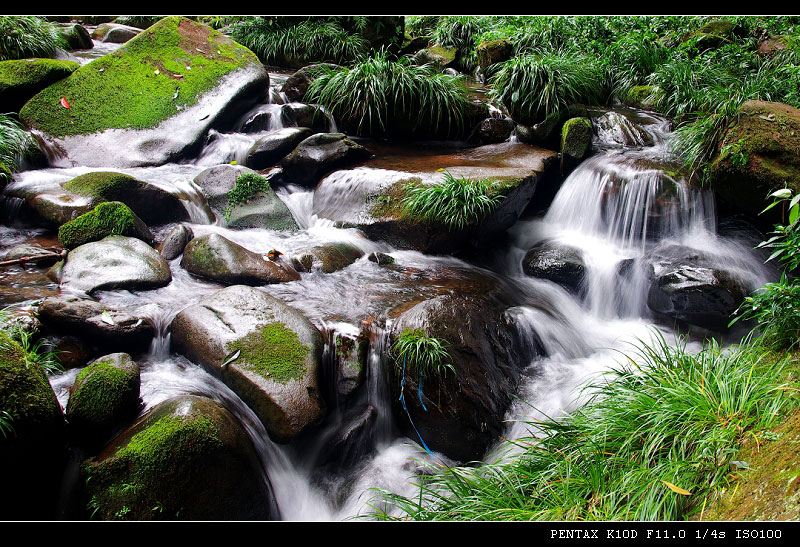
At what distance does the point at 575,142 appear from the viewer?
6.23 metres

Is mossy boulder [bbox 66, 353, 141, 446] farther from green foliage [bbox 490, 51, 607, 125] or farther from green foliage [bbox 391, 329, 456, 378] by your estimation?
green foliage [bbox 490, 51, 607, 125]

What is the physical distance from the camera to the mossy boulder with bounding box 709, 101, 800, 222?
4340mm

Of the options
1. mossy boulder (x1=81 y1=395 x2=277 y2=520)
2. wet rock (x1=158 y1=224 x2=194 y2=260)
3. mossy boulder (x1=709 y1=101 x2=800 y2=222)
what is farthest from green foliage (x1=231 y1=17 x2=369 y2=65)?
mossy boulder (x1=81 y1=395 x2=277 y2=520)

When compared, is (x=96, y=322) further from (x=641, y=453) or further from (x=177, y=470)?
(x=641, y=453)

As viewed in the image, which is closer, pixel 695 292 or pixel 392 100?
pixel 695 292

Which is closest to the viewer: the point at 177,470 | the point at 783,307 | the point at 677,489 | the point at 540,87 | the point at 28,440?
the point at 677,489

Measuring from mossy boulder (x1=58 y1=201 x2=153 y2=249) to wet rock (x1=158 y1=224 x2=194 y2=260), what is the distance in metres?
0.31

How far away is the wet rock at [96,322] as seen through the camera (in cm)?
329

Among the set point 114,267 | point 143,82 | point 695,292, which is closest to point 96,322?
point 114,267

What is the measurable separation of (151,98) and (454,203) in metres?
4.98

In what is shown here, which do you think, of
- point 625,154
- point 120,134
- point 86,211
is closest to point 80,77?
point 120,134

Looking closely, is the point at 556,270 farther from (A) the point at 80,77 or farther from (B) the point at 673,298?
(A) the point at 80,77

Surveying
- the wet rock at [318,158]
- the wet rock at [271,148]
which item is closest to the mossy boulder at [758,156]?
the wet rock at [318,158]

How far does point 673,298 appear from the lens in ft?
15.5
